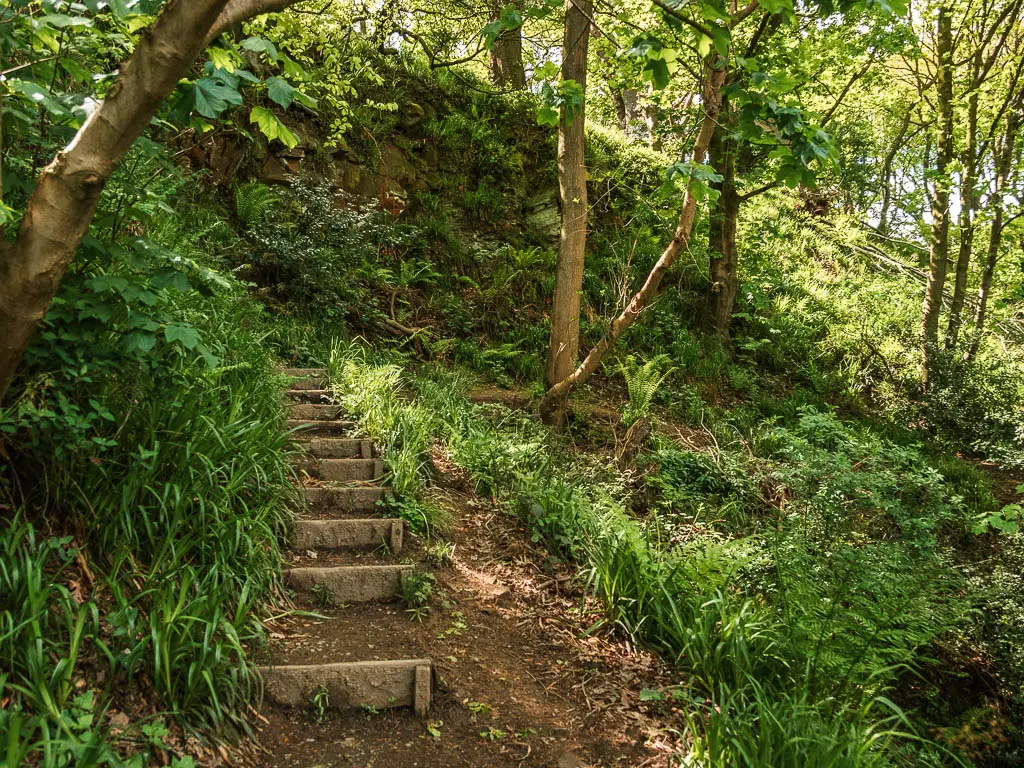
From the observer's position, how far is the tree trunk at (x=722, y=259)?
10.2m

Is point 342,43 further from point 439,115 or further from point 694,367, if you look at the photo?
point 694,367

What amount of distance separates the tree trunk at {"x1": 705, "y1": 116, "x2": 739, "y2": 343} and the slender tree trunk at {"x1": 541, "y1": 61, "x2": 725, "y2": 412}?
4.07m

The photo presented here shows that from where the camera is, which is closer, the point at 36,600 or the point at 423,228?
the point at 36,600

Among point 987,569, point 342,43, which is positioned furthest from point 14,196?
point 342,43

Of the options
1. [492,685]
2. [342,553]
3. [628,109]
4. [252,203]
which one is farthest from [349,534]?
[628,109]

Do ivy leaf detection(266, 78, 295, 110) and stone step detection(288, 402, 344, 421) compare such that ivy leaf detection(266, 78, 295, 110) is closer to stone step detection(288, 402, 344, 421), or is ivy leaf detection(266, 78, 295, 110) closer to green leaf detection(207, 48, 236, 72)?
green leaf detection(207, 48, 236, 72)

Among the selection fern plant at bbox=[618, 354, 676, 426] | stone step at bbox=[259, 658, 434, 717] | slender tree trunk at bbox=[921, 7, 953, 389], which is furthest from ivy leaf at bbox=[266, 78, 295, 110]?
slender tree trunk at bbox=[921, 7, 953, 389]

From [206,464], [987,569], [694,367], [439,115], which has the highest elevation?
[439,115]

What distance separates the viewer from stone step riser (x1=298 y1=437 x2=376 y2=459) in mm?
5207

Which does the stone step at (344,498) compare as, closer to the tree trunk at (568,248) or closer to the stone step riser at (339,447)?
the stone step riser at (339,447)

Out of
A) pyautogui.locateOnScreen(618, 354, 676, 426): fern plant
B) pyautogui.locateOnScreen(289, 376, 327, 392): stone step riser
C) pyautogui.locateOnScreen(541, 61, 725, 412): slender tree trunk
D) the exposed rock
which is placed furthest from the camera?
the exposed rock

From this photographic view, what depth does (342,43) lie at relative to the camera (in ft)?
30.2

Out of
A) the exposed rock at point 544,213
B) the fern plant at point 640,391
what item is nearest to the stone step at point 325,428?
the fern plant at point 640,391

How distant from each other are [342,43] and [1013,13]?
10.1 meters
